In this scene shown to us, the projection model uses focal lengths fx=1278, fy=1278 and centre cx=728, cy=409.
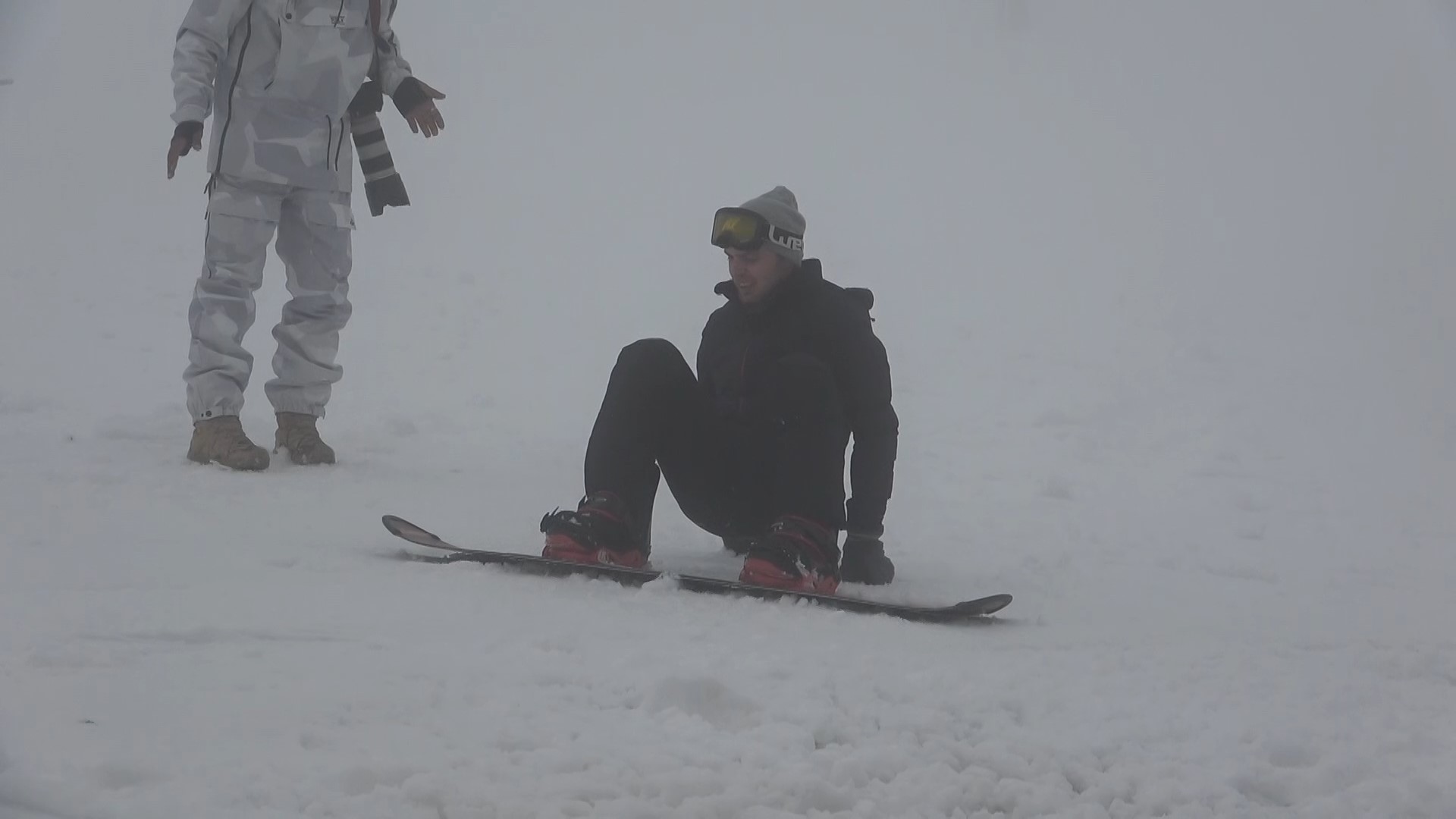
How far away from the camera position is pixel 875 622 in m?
2.64

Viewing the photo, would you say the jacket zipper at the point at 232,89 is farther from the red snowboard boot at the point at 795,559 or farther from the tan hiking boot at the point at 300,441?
the red snowboard boot at the point at 795,559

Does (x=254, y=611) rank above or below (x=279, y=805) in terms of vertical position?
above

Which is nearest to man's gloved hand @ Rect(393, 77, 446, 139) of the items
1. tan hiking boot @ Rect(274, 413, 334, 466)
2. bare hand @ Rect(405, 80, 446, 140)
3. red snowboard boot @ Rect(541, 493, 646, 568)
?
bare hand @ Rect(405, 80, 446, 140)

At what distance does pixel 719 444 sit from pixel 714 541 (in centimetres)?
69

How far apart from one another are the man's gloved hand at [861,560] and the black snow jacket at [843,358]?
25 mm

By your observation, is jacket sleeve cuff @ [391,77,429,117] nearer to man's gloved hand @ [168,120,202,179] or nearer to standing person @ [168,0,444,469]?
standing person @ [168,0,444,469]

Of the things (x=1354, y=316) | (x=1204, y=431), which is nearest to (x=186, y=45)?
(x=1204, y=431)

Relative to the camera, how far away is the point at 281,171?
4.14 m

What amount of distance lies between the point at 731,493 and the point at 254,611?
123 centimetres

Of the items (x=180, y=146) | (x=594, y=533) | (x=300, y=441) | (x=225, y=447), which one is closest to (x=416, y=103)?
Result: (x=180, y=146)

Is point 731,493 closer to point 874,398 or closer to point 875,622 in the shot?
point 874,398

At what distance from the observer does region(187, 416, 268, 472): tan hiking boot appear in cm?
404

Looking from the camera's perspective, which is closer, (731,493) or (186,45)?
(731,493)

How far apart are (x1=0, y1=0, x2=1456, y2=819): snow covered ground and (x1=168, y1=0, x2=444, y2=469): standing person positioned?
29cm
